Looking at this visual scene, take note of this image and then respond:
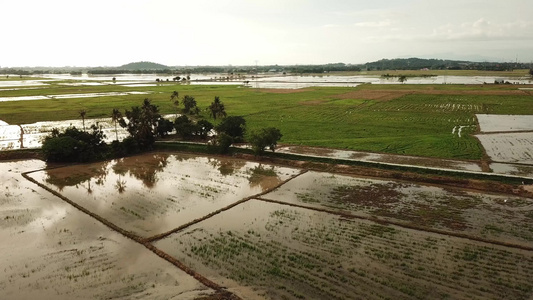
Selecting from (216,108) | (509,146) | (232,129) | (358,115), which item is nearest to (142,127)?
(232,129)

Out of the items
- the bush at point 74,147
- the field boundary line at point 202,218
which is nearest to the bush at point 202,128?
the bush at point 74,147

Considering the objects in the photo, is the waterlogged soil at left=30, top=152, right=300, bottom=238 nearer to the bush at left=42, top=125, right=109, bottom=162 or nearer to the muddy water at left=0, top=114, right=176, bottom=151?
the bush at left=42, top=125, right=109, bottom=162

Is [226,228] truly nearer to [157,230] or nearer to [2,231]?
[157,230]

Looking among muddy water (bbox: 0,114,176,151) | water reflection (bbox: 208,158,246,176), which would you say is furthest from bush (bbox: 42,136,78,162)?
water reflection (bbox: 208,158,246,176)

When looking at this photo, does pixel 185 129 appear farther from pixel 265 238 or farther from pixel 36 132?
pixel 265 238

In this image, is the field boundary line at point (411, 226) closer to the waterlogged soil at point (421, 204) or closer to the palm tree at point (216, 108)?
the waterlogged soil at point (421, 204)

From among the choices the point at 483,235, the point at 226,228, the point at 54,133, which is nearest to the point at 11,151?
the point at 54,133
